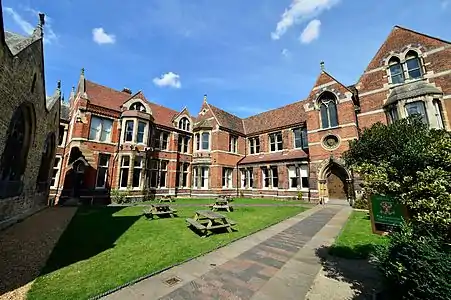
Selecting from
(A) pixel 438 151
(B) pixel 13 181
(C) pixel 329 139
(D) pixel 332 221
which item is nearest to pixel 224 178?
(C) pixel 329 139

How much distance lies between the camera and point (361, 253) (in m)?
6.17

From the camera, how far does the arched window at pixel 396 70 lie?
17.0 m

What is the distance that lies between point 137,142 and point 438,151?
2093cm

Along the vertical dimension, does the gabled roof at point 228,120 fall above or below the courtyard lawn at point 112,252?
above

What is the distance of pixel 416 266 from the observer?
305 cm

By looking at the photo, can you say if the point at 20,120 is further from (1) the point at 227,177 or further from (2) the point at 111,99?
(1) the point at 227,177

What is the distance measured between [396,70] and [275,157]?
12981 mm

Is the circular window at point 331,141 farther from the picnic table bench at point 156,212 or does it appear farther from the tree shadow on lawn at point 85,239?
the tree shadow on lawn at point 85,239

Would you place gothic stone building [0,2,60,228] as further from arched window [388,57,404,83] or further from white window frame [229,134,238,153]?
arched window [388,57,404,83]

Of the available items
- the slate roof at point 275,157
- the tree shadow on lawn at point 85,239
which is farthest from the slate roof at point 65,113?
the slate roof at point 275,157

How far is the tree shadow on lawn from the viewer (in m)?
5.80

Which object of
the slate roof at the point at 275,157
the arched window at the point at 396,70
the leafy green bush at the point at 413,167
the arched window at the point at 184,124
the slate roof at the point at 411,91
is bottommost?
the leafy green bush at the point at 413,167

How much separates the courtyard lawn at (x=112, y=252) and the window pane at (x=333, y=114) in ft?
42.4

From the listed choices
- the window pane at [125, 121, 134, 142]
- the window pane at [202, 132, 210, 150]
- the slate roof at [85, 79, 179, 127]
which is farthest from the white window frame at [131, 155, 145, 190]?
the window pane at [202, 132, 210, 150]
